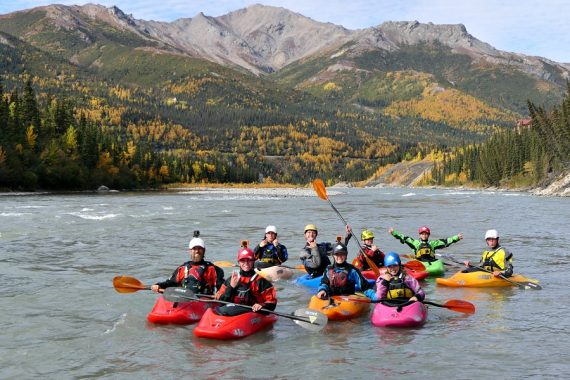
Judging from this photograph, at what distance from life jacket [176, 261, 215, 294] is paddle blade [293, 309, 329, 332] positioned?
8.40 ft

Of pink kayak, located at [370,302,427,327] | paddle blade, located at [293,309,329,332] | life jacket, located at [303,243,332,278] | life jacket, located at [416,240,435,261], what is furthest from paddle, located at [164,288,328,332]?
life jacket, located at [416,240,435,261]

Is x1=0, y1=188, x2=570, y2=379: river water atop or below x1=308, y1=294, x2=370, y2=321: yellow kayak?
below

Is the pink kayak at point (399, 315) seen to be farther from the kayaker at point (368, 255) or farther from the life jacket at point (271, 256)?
the life jacket at point (271, 256)

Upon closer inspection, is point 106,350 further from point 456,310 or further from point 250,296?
point 456,310

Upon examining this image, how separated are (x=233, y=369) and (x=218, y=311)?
2.17 metres

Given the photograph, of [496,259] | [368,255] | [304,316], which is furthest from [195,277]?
[496,259]

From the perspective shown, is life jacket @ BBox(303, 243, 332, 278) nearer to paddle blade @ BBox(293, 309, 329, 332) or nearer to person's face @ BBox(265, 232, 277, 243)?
person's face @ BBox(265, 232, 277, 243)

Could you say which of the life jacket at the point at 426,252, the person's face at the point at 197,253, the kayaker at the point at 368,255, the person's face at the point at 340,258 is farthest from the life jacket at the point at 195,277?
the life jacket at the point at 426,252

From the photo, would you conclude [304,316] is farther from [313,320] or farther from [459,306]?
[459,306]

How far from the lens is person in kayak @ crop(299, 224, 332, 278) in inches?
747

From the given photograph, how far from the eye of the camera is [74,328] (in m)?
14.7

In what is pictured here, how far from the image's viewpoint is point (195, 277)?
14.6 m

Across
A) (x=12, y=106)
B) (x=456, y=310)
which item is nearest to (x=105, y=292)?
(x=456, y=310)

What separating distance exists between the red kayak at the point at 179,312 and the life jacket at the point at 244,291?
4.12ft
